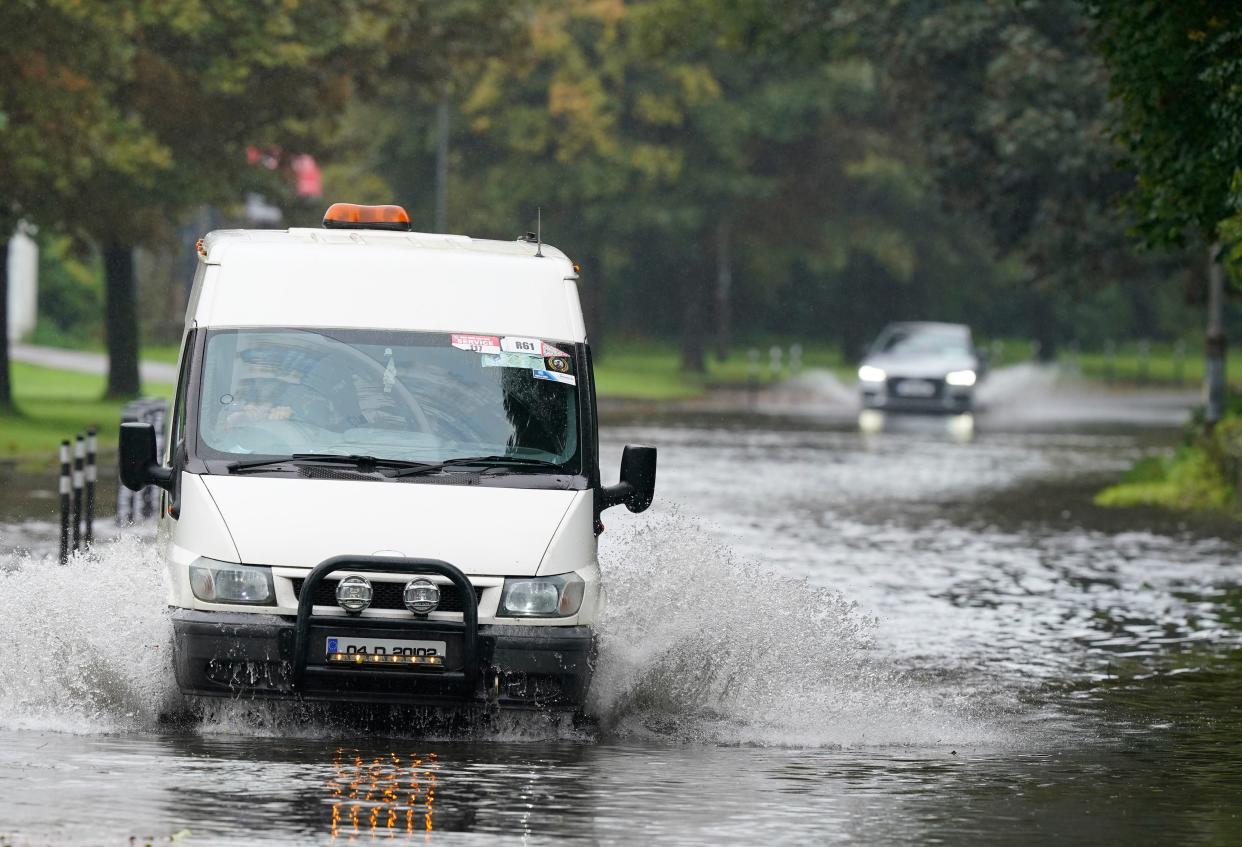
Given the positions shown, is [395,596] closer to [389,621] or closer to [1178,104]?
[389,621]

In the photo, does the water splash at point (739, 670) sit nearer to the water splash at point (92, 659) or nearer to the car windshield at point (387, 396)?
the car windshield at point (387, 396)

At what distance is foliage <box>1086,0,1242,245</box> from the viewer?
15266 millimetres

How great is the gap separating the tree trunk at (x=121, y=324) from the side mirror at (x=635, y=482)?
30.2m

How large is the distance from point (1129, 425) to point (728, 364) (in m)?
31.7

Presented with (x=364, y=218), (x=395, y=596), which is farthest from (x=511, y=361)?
(x=364, y=218)

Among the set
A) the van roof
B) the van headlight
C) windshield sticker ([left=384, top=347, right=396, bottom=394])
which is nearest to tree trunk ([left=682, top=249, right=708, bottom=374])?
the van headlight

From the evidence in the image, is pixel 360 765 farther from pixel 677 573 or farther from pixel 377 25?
pixel 377 25

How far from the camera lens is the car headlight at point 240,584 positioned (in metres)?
10.0

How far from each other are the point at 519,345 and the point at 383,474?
1.01 meters

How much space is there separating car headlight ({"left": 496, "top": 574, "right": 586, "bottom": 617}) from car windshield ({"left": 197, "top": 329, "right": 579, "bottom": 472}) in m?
0.72

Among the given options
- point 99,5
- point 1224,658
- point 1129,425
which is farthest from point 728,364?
point 1224,658

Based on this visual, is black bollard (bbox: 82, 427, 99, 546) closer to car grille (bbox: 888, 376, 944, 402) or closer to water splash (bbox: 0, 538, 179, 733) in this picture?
water splash (bbox: 0, 538, 179, 733)

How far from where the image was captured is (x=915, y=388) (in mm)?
43812

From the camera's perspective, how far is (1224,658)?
14.5 meters
